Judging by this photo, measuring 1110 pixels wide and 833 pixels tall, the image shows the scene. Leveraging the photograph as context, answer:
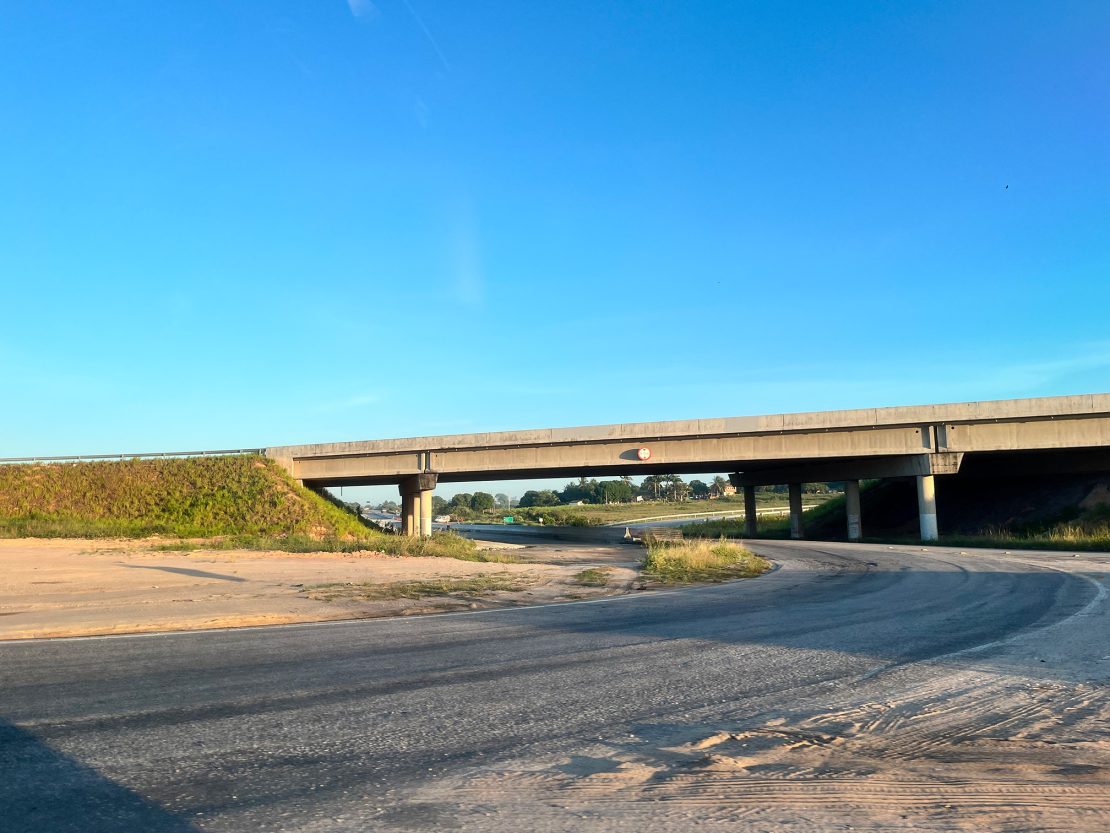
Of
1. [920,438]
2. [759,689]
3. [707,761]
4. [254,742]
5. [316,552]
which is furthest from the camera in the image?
[920,438]

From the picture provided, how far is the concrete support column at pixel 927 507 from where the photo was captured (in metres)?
38.5

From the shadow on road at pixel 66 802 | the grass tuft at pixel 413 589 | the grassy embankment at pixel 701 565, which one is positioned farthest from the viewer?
the grassy embankment at pixel 701 565

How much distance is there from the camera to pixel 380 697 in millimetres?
6207

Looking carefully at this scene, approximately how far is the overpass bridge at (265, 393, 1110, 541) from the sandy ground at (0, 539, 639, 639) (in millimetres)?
14315

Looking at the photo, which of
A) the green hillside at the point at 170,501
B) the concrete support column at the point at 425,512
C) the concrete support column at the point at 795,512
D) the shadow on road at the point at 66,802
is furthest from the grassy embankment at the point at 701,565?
the concrete support column at the point at 795,512

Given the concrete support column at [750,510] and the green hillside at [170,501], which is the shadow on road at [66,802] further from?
the concrete support column at [750,510]

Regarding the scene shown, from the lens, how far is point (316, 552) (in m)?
28.1

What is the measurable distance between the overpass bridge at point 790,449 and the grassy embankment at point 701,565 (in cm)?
1617

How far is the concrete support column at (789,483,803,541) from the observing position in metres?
50.1

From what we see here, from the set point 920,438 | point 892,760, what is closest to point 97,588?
point 892,760

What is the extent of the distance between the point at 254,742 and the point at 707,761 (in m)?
3.00

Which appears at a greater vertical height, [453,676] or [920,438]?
[920,438]

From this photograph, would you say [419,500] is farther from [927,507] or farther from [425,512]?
[927,507]

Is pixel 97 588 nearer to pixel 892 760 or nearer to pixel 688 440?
pixel 892 760
